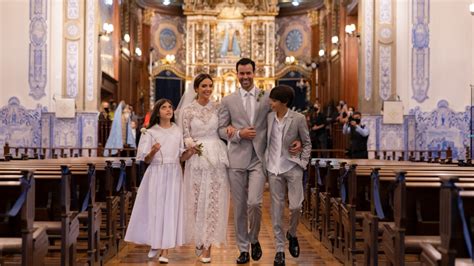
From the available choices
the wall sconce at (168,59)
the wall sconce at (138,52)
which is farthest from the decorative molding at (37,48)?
the wall sconce at (168,59)

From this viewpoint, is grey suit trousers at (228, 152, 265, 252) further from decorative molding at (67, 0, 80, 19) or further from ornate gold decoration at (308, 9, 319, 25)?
ornate gold decoration at (308, 9, 319, 25)

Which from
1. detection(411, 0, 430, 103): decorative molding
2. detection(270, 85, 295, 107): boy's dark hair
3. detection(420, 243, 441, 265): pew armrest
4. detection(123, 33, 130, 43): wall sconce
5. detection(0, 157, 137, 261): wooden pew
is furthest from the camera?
detection(123, 33, 130, 43): wall sconce

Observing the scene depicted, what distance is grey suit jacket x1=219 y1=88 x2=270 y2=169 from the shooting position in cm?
621

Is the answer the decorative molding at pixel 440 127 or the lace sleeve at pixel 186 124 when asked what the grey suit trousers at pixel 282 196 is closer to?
the lace sleeve at pixel 186 124

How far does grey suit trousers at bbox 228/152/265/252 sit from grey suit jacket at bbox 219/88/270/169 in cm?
7

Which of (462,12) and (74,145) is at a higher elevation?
(462,12)

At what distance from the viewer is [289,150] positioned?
6.03 meters

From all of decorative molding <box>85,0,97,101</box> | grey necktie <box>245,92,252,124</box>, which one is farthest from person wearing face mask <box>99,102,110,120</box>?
grey necktie <box>245,92,252,124</box>

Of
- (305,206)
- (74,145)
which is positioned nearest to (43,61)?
(74,145)

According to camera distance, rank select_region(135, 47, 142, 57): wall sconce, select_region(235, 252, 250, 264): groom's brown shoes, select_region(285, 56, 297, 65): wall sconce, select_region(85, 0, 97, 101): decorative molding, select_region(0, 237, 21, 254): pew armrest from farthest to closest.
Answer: select_region(285, 56, 297, 65): wall sconce → select_region(135, 47, 142, 57): wall sconce → select_region(85, 0, 97, 101): decorative molding → select_region(235, 252, 250, 264): groom's brown shoes → select_region(0, 237, 21, 254): pew armrest

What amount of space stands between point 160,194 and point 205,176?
1.55 feet

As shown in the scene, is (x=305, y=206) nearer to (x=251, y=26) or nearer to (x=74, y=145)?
(x=74, y=145)

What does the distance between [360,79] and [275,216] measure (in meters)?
9.87

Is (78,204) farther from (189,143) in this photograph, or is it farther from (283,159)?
(283,159)
